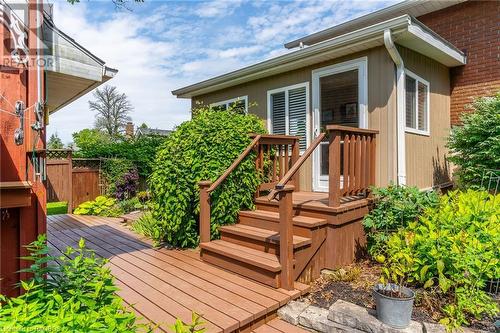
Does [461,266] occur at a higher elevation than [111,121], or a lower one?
lower

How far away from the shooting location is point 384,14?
760 cm

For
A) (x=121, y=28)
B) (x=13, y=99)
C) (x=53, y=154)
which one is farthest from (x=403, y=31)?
(x=53, y=154)

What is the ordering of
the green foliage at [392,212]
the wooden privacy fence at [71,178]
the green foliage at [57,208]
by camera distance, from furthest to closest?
the wooden privacy fence at [71,178] → the green foliage at [57,208] → the green foliage at [392,212]

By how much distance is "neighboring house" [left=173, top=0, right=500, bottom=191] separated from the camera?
4562 mm

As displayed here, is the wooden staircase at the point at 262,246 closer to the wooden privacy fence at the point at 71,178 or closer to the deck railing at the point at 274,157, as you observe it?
the deck railing at the point at 274,157

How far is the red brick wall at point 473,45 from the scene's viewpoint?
580cm

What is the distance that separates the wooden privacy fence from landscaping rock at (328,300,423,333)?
8027 mm

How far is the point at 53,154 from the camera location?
8.66m

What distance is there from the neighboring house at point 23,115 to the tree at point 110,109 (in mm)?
23879

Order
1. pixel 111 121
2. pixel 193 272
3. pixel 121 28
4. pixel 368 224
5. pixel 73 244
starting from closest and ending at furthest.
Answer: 1. pixel 193 272
2. pixel 368 224
3. pixel 73 244
4. pixel 121 28
5. pixel 111 121

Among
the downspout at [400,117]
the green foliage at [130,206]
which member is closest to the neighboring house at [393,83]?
the downspout at [400,117]

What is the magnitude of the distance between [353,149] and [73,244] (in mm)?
4582

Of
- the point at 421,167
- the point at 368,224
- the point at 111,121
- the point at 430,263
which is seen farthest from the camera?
the point at 111,121

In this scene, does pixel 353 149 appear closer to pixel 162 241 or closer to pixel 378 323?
pixel 378 323
